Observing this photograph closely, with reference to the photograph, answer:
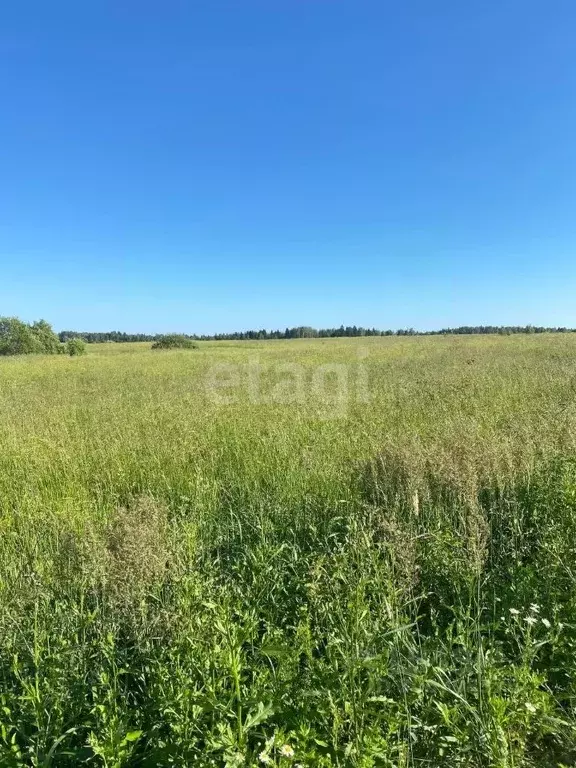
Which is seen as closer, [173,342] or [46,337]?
[46,337]

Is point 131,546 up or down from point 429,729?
up

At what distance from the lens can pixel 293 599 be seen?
2.54 metres

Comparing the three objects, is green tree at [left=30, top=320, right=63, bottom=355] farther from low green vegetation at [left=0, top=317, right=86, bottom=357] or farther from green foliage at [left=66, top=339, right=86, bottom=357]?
green foliage at [left=66, top=339, right=86, bottom=357]

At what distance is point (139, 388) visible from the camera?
12.8m

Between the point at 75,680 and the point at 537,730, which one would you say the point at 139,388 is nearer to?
the point at 75,680

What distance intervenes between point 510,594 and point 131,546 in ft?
7.01

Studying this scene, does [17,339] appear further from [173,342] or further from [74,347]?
[173,342]

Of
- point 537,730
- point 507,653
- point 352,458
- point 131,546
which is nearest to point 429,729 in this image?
point 537,730

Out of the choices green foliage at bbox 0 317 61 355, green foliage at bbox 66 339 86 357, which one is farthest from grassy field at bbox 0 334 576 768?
green foliage at bbox 0 317 61 355

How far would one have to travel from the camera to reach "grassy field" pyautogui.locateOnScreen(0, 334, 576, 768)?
159cm

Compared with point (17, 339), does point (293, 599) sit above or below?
below

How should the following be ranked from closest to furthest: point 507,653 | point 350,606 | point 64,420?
point 350,606 < point 507,653 < point 64,420

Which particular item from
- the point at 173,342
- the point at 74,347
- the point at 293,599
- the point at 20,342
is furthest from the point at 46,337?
the point at 293,599

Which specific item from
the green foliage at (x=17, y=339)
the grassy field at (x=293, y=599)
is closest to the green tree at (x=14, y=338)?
the green foliage at (x=17, y=339)
